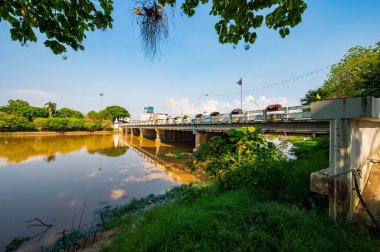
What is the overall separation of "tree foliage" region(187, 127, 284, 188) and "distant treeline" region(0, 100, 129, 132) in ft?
218

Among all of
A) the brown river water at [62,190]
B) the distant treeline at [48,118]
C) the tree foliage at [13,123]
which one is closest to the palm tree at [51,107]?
the distant treeline at [48,118]

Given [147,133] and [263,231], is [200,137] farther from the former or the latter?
[147,133]

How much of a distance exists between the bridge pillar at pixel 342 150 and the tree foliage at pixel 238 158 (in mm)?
2238

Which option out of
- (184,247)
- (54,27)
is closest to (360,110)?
(184,247)

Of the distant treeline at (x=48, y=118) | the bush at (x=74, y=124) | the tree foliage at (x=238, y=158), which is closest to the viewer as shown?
the tree foliage at (x=238, y=158)

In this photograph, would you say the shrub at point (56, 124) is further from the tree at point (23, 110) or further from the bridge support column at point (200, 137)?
the bridge support column at point (200, 137)

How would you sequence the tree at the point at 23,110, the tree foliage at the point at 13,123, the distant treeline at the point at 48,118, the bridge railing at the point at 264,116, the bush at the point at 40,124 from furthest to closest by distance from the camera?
the tree at the point at 23,110, the bush at the point at 40,124, the distant treeline at the point at 48,118, the tree foliage at the point at 13,123, the bridge railing at the point at 264,116

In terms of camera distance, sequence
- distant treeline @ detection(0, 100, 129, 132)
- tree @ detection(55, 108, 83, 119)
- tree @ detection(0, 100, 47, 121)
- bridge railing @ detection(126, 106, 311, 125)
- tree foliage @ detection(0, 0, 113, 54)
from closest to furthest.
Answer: tree foliage @ detection(0, 0, 113, 54), bridge railing @ detection(126, 106, 311, 125), distant treeline @ detection(0, 100, 129, 132), tree @ detection(0, 100, 47, 121), tree @ detection(55, 108, 83, 119)

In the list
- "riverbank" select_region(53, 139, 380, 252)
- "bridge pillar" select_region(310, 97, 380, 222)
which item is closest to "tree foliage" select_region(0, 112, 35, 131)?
"riverbank" select_region(53, 139, 380, 252)

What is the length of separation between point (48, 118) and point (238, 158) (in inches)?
2861

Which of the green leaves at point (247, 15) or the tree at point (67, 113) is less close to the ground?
the tree at point (67, 113)

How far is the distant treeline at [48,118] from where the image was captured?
53719 mm

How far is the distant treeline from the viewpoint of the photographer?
5372 centimetres

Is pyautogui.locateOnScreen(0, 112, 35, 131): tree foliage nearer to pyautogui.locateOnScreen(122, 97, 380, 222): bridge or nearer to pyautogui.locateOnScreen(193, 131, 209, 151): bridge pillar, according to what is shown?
pyautogui.locateOnScreen(193, 131, 209, 151): bridge pillar
